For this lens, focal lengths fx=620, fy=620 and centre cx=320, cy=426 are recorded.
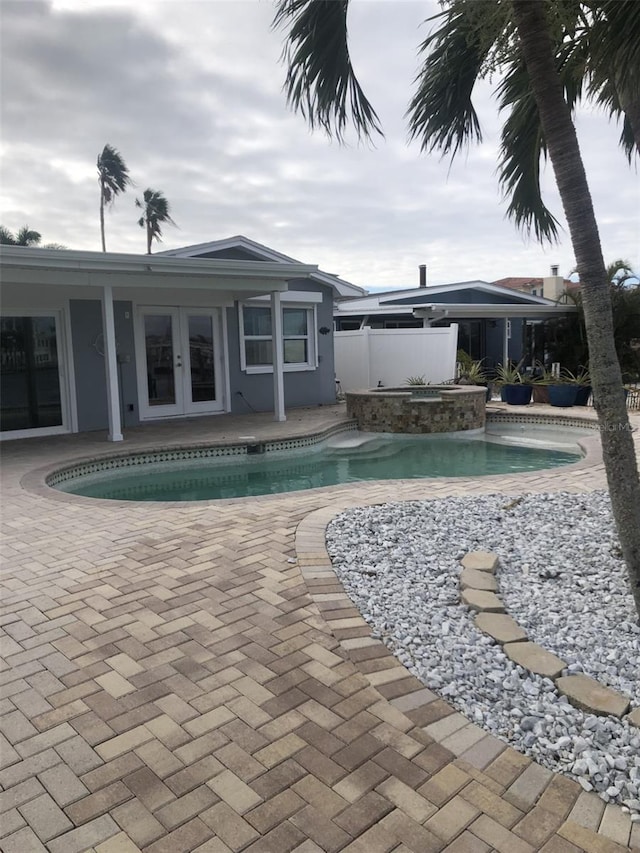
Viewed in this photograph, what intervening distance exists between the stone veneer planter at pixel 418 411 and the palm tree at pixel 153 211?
950 inches

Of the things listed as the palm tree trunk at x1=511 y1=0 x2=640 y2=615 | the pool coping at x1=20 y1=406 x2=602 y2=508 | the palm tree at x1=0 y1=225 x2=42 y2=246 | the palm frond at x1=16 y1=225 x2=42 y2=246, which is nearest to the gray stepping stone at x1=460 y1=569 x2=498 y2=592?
the palm tree trunk at x1=511 y1=0 x2=640 y2=615

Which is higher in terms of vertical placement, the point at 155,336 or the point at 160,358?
the point at 155,336

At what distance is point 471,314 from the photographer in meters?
18.5

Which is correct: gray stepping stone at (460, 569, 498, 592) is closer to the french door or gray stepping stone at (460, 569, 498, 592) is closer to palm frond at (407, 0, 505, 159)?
palm frond at (407, 0, 505, 159)

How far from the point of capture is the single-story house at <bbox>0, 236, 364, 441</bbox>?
970cm

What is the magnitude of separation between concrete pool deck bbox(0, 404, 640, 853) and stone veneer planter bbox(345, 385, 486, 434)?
7.61 meters

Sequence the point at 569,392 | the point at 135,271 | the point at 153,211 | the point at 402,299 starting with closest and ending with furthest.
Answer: the point at 135,271
the point at 569,392
the point at 402,299
the point at 153,211

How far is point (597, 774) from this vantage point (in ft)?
7.11

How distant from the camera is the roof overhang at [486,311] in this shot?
57.5 feet

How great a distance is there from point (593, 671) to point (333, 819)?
1.49 m

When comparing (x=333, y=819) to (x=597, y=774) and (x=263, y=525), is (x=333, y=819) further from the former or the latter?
(x=263, y=525)

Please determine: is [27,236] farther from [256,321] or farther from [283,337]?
[256,321]

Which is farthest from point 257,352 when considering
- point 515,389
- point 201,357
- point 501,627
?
point 501,627

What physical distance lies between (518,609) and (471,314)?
15954 mm
